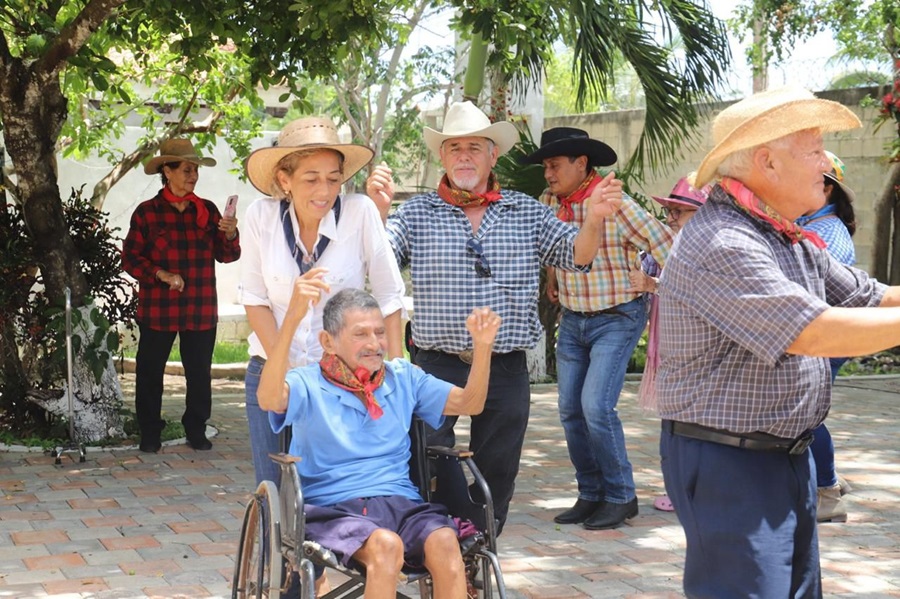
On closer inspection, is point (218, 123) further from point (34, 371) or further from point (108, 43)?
point (34, 371)

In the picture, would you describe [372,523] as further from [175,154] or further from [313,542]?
[175,154]

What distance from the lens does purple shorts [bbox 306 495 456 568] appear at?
13.0 ft

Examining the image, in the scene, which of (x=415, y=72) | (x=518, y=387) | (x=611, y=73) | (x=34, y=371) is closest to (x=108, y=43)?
(x=34, y=371)

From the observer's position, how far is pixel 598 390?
609cm

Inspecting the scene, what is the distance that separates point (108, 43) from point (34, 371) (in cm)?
226

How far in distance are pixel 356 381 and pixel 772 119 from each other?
1.71 meters

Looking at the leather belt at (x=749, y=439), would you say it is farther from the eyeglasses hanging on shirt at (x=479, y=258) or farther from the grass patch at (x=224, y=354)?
the grass patch at (x=224, y=354)

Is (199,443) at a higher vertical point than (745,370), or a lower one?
lower

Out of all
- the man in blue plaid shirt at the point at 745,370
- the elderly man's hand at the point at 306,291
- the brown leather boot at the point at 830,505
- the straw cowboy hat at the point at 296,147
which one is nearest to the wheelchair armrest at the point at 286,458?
the elderly man's hand at the point at 306,291

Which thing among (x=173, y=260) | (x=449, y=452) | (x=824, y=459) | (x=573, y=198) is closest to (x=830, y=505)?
(x=824, y=459)

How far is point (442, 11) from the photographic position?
15766 millimetres

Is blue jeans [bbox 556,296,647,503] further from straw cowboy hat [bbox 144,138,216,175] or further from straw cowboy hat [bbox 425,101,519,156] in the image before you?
straw cowboy hat [bbox 144,138,216,175]

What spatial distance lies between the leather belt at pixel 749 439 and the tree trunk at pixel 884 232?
35.5 feet

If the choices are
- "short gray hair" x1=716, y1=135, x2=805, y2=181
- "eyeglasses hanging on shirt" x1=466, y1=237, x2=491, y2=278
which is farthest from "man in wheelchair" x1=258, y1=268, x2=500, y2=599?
"short gray hair" x1=716, y1=135, x2=805, y2=181
